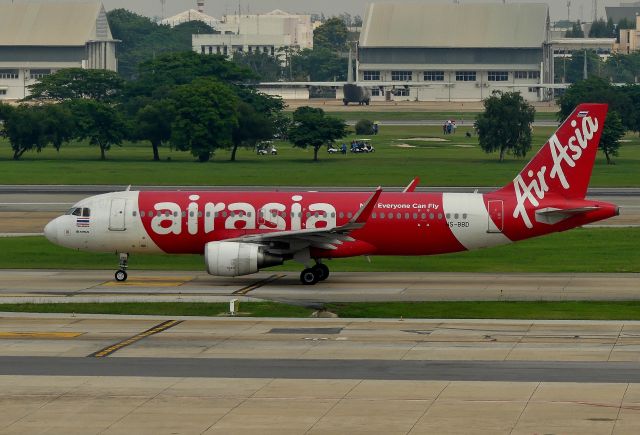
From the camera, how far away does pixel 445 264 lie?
63.1 m

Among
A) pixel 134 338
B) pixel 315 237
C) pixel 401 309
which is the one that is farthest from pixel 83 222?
pixel 401 309

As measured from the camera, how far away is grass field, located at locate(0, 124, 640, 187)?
110562mm

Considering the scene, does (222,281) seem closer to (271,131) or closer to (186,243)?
(186,243)

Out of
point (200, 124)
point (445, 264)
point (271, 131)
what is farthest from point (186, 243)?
point (271, 131)

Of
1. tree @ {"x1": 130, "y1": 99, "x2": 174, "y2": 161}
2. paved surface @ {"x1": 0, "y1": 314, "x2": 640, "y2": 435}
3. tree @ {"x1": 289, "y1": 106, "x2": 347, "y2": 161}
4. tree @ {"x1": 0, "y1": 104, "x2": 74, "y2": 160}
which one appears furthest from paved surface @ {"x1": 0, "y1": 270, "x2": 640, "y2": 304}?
tree @ {"x1": 130, "y1": 99, "x2": 174, "y2": 161}

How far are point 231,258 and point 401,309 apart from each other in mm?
9089

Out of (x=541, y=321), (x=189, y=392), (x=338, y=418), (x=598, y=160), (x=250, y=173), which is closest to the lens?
(x=338, y=418)

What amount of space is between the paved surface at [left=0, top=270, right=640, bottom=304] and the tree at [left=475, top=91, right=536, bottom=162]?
8374cm

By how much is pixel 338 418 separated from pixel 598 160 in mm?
108986

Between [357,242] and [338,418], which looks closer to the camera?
[338,418]

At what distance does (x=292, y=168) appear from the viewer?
126 m

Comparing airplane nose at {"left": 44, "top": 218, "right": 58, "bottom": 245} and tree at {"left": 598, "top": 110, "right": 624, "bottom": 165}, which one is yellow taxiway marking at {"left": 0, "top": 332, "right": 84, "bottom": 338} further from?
tree at {"left": 598, "top": 110, "right": 624, "bottom": 165}

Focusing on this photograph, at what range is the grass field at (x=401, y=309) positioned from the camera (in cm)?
4744

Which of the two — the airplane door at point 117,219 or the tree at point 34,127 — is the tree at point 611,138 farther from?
the airplane door at point 117,219
